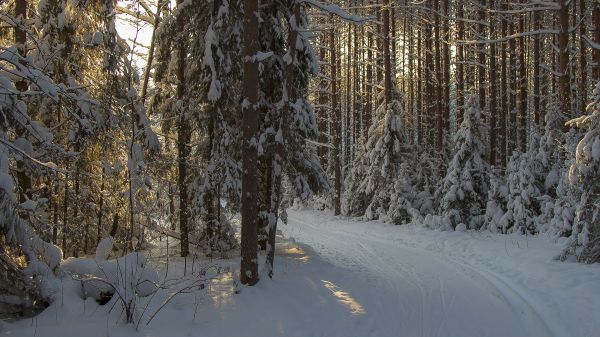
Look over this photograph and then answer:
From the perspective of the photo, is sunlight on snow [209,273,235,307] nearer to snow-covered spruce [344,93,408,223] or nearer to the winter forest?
the winter forest

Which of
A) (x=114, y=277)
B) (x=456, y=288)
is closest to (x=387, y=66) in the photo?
(x=456, y=288)

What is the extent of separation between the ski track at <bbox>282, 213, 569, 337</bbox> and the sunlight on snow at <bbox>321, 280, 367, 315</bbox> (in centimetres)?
17

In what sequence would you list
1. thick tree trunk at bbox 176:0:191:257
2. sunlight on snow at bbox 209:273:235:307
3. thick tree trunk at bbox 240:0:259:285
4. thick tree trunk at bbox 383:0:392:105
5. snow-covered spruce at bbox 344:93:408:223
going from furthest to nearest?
thick tree trunk at bbox 383:0:392:105
snow-covered spruce at bbox 344:93:408:223
thick tree trunk at bbox 176:0:191:257
thick tree trunk at bbox 240:0:259:285
sunlight on snow at bbox 209:273:235:307

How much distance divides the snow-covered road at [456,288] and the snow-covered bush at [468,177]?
5.53 ft

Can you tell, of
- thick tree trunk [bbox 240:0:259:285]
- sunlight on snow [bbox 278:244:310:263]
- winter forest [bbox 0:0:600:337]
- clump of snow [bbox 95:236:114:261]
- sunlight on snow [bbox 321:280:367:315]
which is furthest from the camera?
sunlight on snow [bbox 278:244:310:263]

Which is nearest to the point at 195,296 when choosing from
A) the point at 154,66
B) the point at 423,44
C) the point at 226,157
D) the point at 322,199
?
the point at 226,157

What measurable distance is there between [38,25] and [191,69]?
3077 millimetres

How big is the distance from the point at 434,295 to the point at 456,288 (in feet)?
→ 2.66

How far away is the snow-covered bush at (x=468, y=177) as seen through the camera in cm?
1675

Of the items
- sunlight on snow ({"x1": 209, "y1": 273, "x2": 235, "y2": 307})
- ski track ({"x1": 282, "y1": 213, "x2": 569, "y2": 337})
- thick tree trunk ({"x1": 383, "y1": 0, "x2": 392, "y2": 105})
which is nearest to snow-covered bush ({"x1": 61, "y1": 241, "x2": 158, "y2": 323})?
sunlight on snow ({"x1": 209, "y1": 273, "x2": 235, "y2": 307})

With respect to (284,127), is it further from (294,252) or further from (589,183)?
(589,183)

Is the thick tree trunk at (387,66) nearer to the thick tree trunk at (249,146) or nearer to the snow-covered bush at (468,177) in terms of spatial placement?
the snow-covered bush at (468,177)

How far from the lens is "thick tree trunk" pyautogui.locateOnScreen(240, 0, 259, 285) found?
8172mm

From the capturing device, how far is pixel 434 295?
8.60 m
